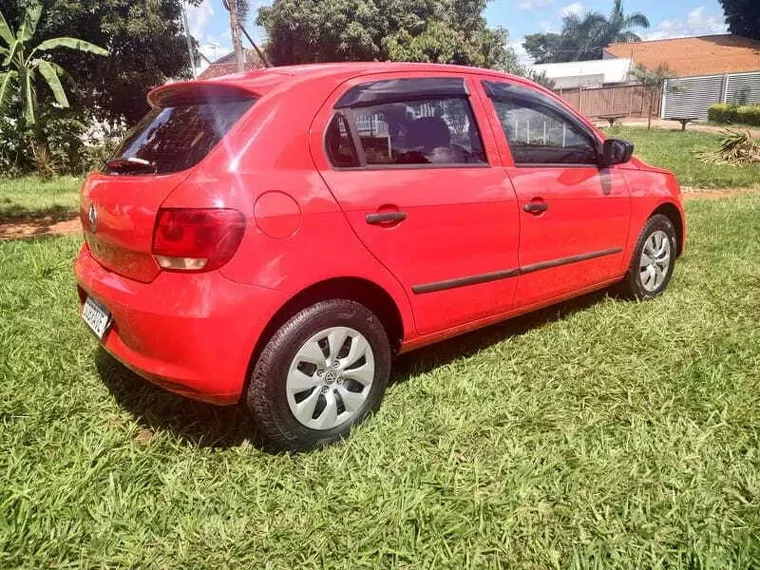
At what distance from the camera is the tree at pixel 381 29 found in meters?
21.6

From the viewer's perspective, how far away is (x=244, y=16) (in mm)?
19109

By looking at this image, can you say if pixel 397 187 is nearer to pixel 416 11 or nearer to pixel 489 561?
pixel 489 561

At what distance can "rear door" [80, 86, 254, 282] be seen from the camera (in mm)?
2250

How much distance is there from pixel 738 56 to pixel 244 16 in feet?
125

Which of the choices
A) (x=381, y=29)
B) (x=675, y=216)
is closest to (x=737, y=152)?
(x=675, y=216)

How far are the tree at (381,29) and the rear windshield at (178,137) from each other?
20049 millimetres

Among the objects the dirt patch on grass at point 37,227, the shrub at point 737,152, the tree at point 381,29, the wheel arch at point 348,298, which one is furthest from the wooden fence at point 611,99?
the wheel arch at point 348,298

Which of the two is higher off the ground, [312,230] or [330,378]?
[312,230]

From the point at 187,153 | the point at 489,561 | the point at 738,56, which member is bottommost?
the point at 489,561

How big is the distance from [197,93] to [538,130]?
196cm

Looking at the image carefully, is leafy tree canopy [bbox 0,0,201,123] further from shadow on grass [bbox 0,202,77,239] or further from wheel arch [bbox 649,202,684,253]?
wheel arch [bbox 649,202,684,253]

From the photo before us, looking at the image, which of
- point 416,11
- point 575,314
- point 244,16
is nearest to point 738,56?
point 416,11

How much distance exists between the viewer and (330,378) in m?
2.48

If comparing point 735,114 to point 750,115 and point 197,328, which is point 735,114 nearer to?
point 750,115
